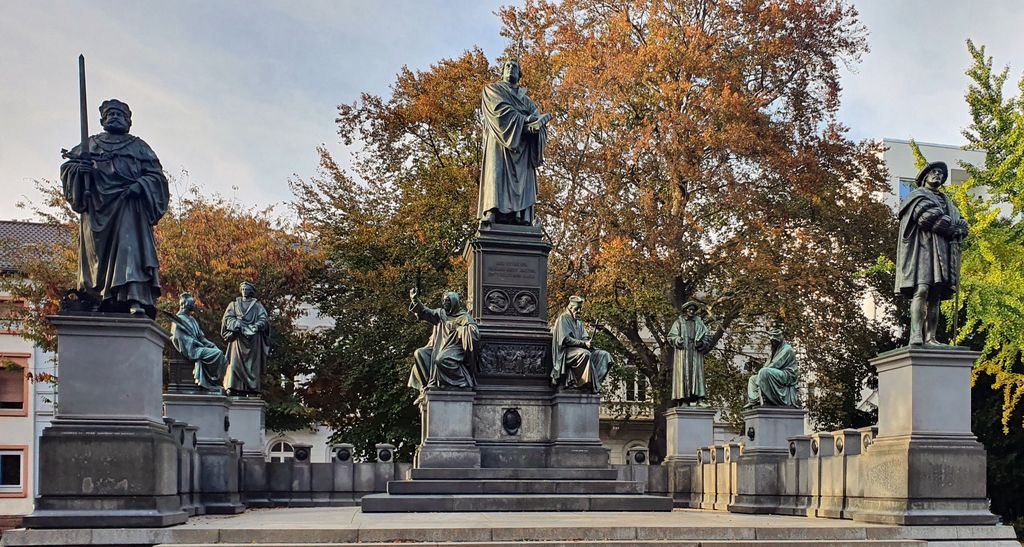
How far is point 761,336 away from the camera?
29766mm

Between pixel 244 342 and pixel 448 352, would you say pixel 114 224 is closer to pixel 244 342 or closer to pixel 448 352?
pixel 448 352

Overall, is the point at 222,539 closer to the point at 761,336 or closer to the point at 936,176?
the point at 936,176

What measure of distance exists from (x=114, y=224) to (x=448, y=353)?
225 inches

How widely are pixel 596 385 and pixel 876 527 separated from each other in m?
5.41

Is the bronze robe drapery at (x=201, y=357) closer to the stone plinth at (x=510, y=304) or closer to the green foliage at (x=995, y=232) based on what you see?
the stone plinth at (x=510, y=304)

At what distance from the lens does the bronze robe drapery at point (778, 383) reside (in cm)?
1705

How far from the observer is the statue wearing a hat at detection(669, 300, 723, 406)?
62.4 ft

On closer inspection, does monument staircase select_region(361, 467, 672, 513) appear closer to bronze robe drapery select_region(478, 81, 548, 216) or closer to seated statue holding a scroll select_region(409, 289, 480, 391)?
seated statue holding a scroll select_region(409, 289, 480, 391)

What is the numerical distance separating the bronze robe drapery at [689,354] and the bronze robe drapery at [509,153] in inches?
194

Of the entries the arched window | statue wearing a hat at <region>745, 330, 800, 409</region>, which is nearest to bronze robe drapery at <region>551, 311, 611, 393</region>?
statue wearing a hat at <region>745, 330, 800, 409</region>

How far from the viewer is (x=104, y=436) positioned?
8.93 metres

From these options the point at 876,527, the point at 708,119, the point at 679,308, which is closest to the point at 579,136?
the point at 708,119

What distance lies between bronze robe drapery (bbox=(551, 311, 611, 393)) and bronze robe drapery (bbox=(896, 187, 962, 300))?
4806mm

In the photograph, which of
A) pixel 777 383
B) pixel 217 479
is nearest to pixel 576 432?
pixel 777 383
